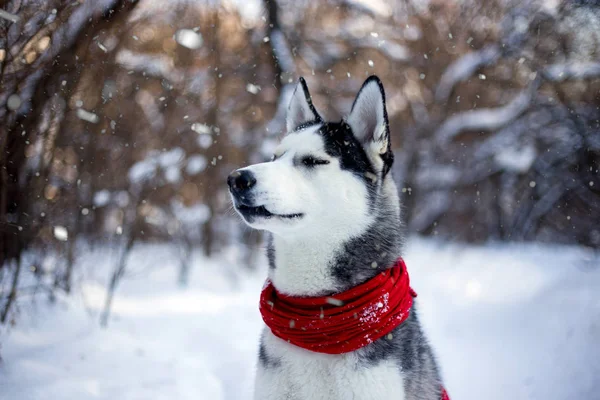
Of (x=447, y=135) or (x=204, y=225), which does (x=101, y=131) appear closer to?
(x=204, y=225)

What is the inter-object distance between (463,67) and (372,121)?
9129mm

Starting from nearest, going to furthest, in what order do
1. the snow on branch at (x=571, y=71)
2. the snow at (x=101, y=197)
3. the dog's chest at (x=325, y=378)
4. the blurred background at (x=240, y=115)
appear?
1. the dog's chest at (x=325, y=378)
2. the blurred background at (x=240, y=115)
3. the snow at (x=101, y=197)
4. the snow on branch at (x=571, y=71)

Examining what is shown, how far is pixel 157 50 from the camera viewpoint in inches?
199

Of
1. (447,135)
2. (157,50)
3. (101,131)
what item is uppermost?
(157,50)

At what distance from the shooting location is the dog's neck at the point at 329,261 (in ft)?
7.08

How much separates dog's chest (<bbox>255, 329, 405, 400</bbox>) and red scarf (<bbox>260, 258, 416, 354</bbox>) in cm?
6

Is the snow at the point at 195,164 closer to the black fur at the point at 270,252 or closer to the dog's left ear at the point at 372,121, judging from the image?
the black fur at the point at 270,252

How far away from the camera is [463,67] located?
1020 cm

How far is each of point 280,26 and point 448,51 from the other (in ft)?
20.5

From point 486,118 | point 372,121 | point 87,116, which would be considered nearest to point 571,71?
point 486,118

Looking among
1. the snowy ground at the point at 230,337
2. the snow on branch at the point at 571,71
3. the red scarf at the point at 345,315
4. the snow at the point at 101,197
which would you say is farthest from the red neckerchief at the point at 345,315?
the snow on branch at the point at 571,71

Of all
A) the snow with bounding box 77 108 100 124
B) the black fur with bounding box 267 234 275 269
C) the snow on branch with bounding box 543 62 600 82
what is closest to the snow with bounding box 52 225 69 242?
the snow with bounding box 77 108 100 124

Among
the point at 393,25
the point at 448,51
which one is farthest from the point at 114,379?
the point at 448,51

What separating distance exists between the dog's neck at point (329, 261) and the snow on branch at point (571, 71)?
20.0 ft
